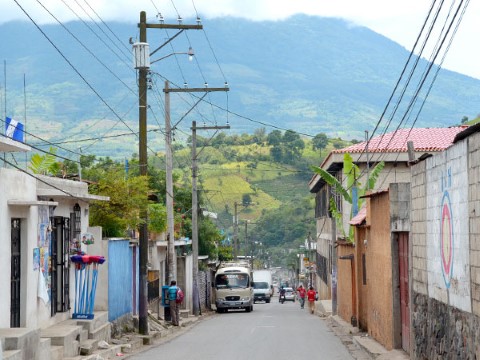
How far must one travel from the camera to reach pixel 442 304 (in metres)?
16.4

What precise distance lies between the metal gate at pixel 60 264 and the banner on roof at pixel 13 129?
7.80 ft

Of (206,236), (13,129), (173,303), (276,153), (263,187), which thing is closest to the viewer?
(13,129)

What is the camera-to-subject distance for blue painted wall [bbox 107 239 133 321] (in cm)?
2830

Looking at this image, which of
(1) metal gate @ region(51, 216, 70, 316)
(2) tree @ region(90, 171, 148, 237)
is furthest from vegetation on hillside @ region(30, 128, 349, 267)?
(1) metal gate @ region(51, 216, 70, 316)

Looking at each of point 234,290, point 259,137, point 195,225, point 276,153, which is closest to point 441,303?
point 195,225

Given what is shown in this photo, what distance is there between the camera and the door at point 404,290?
21750 millimetres

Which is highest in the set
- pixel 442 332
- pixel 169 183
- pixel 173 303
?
pixel 169 183

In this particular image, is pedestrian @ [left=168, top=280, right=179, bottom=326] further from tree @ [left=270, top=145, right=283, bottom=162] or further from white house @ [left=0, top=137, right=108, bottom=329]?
tree @ [left=270, top=145, right=283, bottom=162]

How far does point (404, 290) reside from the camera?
22.4 metres

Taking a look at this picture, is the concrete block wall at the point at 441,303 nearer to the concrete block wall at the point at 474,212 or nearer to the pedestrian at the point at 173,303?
the concrete block wall at the point at 474,212

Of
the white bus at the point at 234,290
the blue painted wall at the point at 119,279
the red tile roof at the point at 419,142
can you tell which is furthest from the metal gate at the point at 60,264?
the white bus at the point at 234,290

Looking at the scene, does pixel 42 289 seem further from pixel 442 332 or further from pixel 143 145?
pixel 442 332

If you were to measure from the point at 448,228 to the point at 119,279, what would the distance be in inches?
632

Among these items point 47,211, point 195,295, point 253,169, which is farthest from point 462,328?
point 253,169
